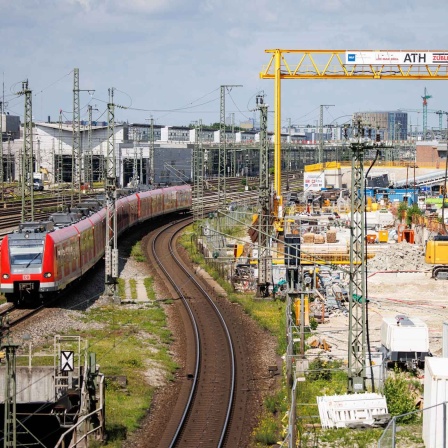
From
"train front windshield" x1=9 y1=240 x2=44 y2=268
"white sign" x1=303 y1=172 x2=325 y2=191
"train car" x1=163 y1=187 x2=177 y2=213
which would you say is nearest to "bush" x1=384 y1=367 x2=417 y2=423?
"train front windshield" x1=9 y1=240 x2=44 y2=268

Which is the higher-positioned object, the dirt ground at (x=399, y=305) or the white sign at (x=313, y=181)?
the white sign at (x=313, y=181)

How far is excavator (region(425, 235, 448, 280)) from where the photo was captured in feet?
122

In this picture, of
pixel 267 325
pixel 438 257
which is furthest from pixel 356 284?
pixel 438 257

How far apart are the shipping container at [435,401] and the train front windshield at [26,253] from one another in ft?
→ 44.3

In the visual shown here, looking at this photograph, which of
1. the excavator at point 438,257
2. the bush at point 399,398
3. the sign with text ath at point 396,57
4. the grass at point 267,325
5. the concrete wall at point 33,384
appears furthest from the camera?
the sign with text ath at point 396,57

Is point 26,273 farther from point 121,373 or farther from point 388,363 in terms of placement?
point 388,363

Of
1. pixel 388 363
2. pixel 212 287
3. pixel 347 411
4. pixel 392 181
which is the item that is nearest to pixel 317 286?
pixel 212 287

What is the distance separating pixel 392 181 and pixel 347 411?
247 feet

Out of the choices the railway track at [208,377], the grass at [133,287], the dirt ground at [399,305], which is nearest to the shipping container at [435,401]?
the railway track at [208,377]

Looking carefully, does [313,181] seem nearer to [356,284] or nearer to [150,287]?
[150,287]

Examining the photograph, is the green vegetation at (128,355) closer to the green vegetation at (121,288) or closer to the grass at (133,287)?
the grass at (133,287)

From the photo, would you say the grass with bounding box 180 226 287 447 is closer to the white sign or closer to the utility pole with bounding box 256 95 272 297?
the utility pole with bounding box 256 95 272 297

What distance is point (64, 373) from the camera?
19578mm

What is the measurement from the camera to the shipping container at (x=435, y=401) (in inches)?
613
